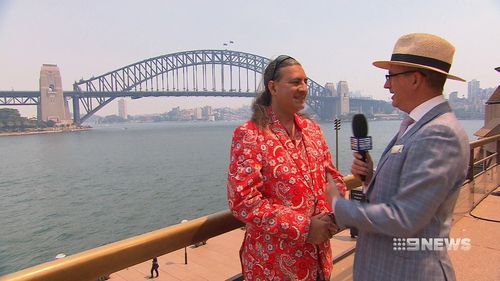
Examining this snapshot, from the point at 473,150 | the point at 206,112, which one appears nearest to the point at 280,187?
the point at 473,150

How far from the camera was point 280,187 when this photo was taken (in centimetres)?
146

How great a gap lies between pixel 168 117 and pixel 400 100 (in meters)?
196

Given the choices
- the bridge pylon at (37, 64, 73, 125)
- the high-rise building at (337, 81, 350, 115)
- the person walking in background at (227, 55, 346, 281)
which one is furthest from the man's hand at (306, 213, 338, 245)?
the high-rise building at (337, 81, 350, 115)

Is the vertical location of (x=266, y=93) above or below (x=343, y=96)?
below

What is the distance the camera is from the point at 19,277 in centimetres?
106

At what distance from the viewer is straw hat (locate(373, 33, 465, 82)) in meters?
1.19

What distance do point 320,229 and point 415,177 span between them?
44 cm

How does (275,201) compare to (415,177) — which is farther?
(275,201)

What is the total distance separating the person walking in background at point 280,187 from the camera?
139cm

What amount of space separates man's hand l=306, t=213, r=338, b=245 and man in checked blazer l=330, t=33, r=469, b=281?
0.47ft

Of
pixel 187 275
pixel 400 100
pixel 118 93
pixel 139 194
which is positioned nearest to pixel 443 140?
pixel 400 100

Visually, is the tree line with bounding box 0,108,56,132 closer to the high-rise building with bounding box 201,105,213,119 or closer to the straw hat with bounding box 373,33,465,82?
the high-rise building with bounding box 201,105,213,119

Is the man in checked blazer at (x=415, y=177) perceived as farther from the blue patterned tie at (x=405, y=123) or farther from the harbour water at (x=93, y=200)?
the harbour water at (x=93, y=200)

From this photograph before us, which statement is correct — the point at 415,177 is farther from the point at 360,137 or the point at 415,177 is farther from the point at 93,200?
A: the point at 93,200
